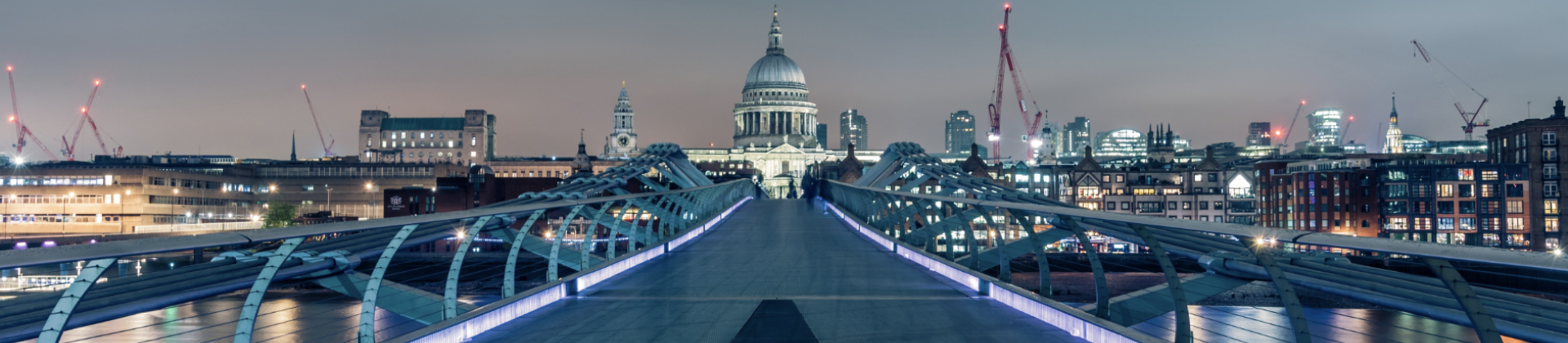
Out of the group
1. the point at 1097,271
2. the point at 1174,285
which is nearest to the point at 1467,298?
the point at 1174,285

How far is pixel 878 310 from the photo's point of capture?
37.4ft

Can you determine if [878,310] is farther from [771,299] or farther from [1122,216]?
[1122,216]

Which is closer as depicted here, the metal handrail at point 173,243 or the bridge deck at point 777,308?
the metal handrail at point 173,243

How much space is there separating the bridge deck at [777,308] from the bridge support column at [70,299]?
4.39 metres

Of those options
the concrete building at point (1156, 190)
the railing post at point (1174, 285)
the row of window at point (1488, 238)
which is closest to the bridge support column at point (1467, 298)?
the railing post at point (1174, 285)

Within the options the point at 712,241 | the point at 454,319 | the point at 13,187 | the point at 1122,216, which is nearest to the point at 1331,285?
the point at 1122,216

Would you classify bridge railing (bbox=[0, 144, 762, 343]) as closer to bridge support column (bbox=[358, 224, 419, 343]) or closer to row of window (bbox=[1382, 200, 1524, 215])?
bridge support column (bbox=[358, 224, 419, 343])

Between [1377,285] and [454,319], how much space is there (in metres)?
7.28

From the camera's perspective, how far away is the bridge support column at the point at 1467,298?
5020 mm

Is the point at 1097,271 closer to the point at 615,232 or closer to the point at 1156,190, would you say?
the point at 615,232

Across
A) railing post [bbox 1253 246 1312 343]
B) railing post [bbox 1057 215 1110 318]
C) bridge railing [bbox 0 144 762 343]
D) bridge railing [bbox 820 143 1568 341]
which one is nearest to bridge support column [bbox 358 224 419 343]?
bridge railing [bbox 0 144 762 343]

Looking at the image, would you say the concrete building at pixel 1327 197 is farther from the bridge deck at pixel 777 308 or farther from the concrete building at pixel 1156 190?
the bridge deck at pixel 777 308

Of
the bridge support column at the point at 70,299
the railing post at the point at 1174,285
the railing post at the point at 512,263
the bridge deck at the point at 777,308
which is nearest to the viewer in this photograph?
the bridge support column at the point at 70,299

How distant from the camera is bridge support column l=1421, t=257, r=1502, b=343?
502 cm
